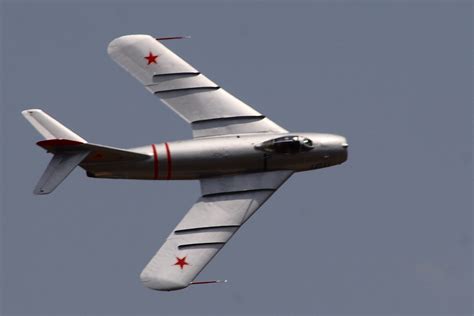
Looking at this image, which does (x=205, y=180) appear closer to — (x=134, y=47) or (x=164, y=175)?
(x=164, y=175)

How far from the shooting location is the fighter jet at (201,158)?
2304 inches

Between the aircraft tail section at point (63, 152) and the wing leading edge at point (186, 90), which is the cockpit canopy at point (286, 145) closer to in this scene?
the wing leading edge at point (186, 90)

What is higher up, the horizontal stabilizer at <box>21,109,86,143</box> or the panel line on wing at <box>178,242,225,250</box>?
the horizontal stabilizer at <box>21,109,86,143</box>

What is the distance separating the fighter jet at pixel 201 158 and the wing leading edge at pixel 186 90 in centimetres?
4

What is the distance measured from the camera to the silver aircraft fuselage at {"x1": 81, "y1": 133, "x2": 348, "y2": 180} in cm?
5997

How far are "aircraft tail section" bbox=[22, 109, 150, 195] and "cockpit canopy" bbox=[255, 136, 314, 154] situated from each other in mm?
4741

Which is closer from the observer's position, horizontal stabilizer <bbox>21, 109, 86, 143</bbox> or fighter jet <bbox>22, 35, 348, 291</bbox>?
fighter jet <bbox>22, 35, 348, 291</bbox>

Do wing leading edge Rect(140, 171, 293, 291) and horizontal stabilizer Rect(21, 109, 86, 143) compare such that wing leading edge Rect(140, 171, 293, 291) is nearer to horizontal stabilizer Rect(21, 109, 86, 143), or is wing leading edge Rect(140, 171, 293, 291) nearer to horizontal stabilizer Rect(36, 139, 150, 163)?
horizontal stabilizer Rect(36, 139, 150, 163)

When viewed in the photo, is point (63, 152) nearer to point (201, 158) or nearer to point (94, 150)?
point (94, 150)

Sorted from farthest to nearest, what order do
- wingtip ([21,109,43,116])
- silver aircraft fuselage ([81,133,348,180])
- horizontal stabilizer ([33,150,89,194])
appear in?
wingtip ([21,109,43,116])
silver aircraft fuselage ([81,133,348,180])
horizontal stabilizer ([33,150,89,194])

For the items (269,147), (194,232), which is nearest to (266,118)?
(269,147)

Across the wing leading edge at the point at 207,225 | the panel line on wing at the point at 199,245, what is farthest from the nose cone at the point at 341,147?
the panel line on wing at the point at 199,245

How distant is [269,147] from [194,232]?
15.0 feet

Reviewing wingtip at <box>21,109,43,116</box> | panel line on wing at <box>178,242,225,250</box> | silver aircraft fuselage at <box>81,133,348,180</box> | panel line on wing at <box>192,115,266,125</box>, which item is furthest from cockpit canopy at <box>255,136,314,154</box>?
wingtip at <box>21,109,43,116</box>
